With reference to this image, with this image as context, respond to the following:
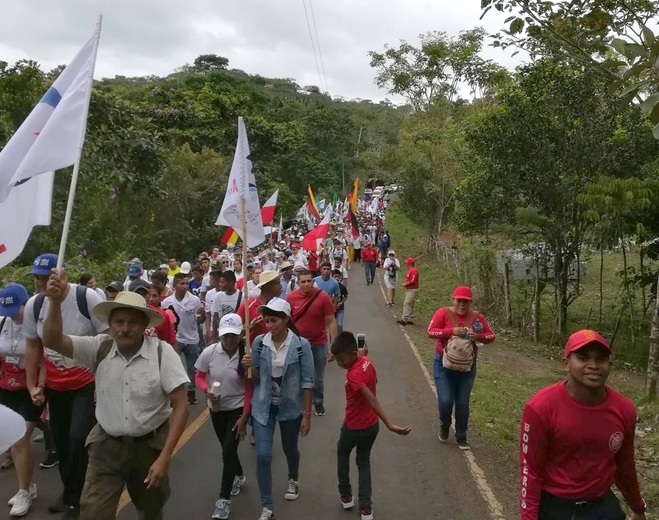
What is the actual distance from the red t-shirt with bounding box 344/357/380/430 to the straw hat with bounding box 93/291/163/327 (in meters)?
1.83

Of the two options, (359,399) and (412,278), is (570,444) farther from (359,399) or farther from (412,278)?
(412,278)

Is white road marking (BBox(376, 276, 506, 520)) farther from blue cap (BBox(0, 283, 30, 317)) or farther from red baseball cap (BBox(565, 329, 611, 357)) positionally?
blue cap (BBox(0, 283, 30, 317))

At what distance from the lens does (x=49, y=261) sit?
199 inches

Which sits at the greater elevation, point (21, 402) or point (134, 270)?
point (134, 270)

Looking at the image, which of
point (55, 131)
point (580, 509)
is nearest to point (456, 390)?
point (580, 509)

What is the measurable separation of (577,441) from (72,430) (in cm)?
358

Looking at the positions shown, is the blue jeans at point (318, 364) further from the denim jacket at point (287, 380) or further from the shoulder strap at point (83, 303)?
the shoulder strap at point (83, 303)

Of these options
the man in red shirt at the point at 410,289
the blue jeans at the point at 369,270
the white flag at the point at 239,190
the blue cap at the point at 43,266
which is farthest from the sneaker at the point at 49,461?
the blue jeans at the point at 369,270

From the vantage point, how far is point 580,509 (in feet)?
10.5

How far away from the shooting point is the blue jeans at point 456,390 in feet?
23.3

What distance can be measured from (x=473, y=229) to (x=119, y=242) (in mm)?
9744

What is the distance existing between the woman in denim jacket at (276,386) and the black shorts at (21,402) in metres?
1.89

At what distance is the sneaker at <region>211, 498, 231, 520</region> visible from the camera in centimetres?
529

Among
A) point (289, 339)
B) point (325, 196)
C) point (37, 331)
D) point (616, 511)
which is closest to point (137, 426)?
point (37, 331)
